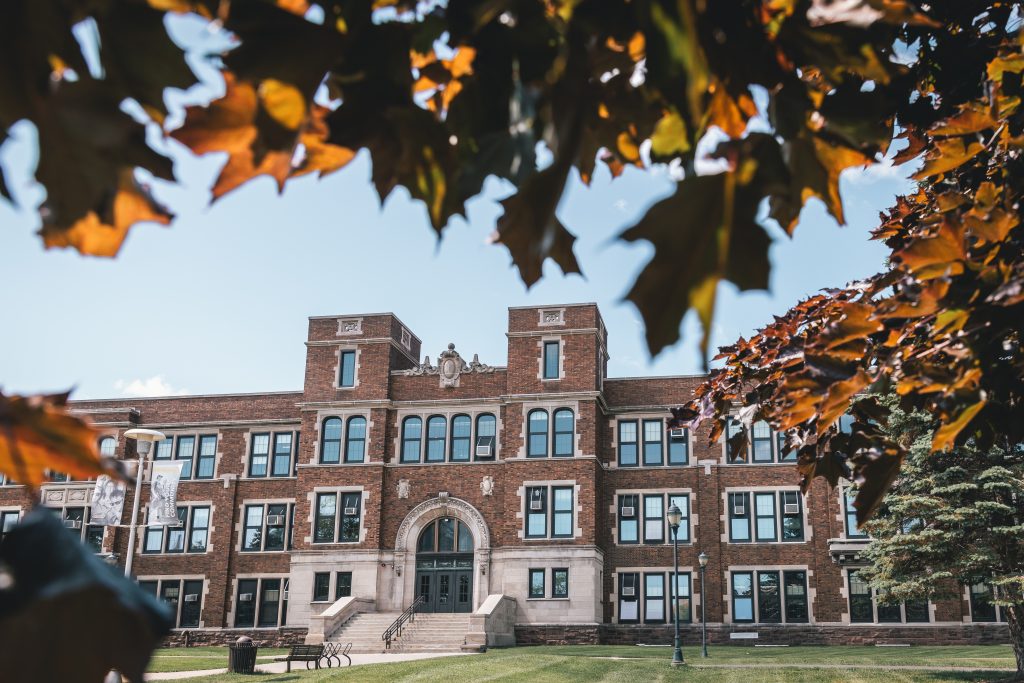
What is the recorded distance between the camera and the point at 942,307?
2.88 metres

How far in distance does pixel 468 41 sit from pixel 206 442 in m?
37.4

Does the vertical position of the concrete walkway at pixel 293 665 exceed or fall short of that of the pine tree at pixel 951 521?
it falls short

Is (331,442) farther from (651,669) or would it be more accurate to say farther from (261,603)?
(651,669)

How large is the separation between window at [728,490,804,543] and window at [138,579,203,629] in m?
19.6

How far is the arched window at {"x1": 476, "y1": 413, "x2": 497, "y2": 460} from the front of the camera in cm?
3291

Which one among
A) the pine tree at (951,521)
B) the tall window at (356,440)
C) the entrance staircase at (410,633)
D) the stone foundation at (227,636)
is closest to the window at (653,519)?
the entrance staircase at (410,633)

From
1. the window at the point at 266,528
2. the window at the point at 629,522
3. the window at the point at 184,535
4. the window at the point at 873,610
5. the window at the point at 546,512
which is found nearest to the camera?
the window at the point at 873,610

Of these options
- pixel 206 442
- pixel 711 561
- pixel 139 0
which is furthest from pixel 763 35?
pixel 206 442

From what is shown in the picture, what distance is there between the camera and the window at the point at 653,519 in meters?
32.5

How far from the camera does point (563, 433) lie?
32531 mm

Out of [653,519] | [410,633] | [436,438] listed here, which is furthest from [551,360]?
[410,633]

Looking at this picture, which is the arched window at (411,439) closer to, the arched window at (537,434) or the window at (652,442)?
the arched window at (537,434)

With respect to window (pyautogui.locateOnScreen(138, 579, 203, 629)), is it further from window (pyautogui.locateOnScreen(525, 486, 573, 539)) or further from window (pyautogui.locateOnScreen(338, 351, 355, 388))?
window (pyautogui.locateOnScreen(525, 486, 573, 539))

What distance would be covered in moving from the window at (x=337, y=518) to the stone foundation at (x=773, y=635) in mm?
6918
